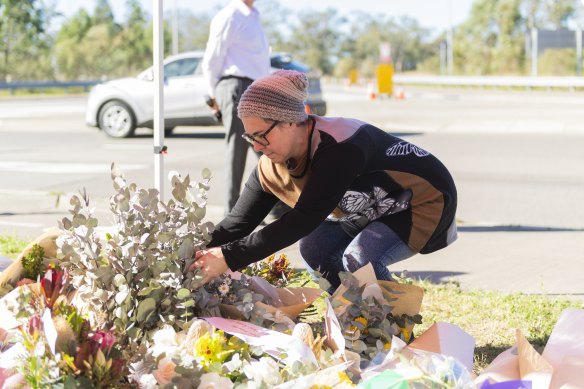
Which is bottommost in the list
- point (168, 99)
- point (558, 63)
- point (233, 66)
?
point (168, 99)

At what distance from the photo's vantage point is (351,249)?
3.82 m

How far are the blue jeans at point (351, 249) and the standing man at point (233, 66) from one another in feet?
9.57

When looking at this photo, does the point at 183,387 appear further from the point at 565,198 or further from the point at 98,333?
the point at 565,198

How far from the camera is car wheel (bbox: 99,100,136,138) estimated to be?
1636 cm

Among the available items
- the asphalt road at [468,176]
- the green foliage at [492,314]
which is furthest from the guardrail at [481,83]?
the green foliage at [492,314]

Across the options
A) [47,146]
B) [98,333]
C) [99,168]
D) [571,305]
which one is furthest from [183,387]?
[47,146]

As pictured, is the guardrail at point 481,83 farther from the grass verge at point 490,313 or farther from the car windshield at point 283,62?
the grass verge at point 490,313

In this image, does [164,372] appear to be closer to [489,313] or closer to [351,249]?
[351,249]

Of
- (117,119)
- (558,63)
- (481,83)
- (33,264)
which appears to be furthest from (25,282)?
(558,63)

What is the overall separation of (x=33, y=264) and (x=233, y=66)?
147 inches

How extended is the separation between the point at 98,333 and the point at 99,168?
9.36 m

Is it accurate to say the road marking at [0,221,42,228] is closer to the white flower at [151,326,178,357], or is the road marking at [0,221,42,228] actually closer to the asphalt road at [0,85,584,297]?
the asphalt road at [0,85,584,297]

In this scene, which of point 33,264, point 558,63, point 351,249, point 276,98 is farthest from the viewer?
point 558,63

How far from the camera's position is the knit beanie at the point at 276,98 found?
3.27m
